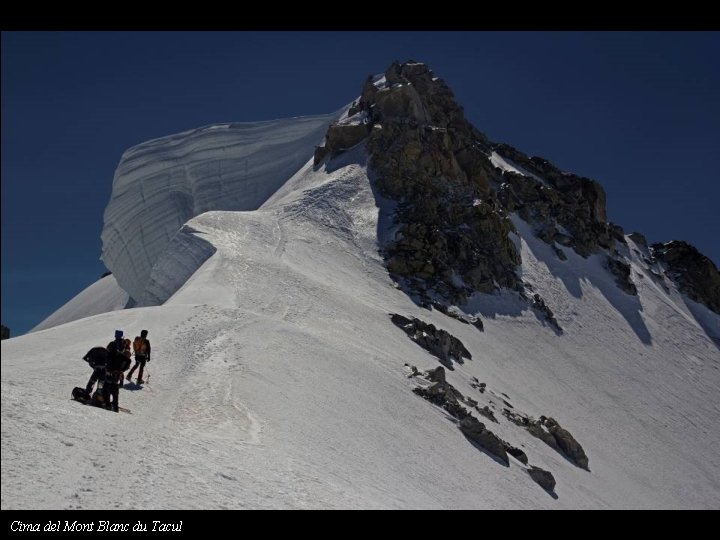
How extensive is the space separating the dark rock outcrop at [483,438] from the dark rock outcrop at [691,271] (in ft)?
149

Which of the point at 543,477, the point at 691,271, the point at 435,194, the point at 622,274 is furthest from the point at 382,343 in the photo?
the point at 691,271

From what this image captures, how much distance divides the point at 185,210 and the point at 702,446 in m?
40.6

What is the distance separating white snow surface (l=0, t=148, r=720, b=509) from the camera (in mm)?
10945

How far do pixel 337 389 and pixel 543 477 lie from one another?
7270 mm

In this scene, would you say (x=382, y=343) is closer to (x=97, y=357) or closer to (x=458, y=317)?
(x=458, y=317)

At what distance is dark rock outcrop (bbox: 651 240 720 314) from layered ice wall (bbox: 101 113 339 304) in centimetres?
3289

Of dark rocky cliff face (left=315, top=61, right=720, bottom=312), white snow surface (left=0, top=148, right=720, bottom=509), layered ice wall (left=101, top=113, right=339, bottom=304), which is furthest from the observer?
layered ice wall (left=101, top=113, right=339, bottom=304)

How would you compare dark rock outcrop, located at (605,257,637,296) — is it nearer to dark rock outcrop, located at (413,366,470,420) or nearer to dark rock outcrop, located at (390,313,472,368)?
dark rock outcrop, located at (390,313,472,368)

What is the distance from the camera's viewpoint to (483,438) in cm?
2195

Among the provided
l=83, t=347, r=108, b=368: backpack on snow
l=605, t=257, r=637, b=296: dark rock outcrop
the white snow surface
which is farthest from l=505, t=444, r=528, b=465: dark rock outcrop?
l=605, t=257, r=637, b=296: dark rock outcrop

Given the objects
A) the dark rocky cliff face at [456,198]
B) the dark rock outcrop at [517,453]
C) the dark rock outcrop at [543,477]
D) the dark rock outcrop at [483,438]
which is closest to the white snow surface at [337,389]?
the dark rock outcrop at [543,477]

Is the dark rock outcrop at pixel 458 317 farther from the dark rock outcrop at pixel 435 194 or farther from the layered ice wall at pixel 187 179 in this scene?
the layered ice wall at pixel 187 179
